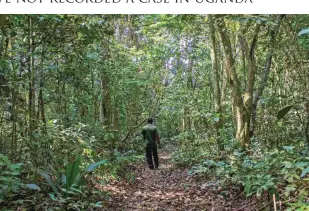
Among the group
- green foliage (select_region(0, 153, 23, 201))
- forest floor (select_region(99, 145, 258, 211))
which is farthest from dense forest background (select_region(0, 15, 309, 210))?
forest floor (select_region(99, 145, 258, 211))

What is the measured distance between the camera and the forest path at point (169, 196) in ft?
17.7

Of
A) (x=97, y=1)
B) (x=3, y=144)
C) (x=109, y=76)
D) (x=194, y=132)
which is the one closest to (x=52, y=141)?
(x=3, y=144)

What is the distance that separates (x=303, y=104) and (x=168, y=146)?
13846 mm

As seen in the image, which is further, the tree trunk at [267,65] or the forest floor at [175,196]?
the tree trunk at [267,65]

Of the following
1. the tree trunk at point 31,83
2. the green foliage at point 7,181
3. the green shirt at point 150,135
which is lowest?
the green shirt at point 150,135

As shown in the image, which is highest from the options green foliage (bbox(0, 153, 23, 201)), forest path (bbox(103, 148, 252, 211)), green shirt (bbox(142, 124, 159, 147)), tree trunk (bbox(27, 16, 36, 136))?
tree trunk (bbox(27, 16, 36, 136))

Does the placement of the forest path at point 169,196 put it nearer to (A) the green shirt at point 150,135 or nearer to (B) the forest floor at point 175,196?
(B) the forest floor at point 175,196

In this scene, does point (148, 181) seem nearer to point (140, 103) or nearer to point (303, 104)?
point (303, 104)

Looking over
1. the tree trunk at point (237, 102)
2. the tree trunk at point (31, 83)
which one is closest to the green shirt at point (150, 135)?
the tree trunk at point (237, 102)

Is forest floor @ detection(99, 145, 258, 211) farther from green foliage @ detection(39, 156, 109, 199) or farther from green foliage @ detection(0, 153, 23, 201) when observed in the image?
green foliage @ detection(0, 153, 23, 201)

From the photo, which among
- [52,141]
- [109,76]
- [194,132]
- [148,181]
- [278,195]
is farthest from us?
[194,132]

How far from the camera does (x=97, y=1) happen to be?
520 centimetres

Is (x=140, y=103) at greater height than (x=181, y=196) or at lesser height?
greater

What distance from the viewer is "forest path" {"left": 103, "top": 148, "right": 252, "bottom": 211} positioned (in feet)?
17.7
